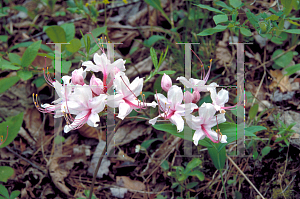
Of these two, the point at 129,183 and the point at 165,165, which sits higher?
the point at 165,165

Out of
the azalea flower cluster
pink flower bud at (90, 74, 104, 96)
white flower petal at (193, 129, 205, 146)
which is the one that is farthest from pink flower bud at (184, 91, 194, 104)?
pink flower bud at (90, 74, 104, 96)

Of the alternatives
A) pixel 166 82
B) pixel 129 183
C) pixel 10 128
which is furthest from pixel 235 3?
pixel 10 128

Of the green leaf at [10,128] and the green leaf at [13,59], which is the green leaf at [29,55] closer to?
the green leaf at [13,59]

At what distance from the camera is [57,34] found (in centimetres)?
155

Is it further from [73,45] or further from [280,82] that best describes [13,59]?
[280,82]

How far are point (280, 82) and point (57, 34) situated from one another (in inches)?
67.2

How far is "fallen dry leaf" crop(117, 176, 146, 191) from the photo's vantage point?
63.8 inches

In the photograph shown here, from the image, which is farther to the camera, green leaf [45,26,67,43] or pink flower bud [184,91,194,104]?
green leaf [45,26,67,43]

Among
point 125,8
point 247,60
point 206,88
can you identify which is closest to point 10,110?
point 125,8

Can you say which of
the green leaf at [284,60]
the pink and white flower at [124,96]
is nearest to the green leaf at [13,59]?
the pink and white flower at [124,96]

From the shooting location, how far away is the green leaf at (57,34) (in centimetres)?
153

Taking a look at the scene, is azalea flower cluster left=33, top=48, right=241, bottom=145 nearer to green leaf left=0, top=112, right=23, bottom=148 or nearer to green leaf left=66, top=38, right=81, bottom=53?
green leaf left=66, top=38, right=81, bottom=53

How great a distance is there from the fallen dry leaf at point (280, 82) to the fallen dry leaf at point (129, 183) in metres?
1.27

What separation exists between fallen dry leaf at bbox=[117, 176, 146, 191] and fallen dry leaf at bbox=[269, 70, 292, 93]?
1269mm
